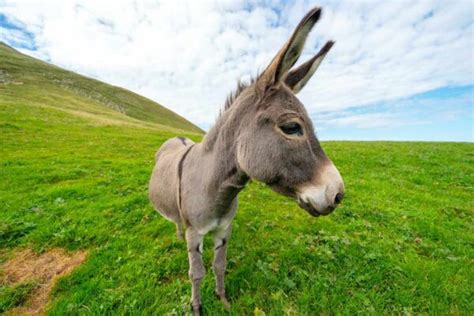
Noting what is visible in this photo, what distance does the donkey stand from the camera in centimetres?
199

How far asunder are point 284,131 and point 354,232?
4671 mm

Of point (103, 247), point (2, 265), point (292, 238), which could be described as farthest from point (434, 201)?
point (2, 265)

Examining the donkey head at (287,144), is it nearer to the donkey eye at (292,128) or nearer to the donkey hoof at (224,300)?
the donkey eye at (292,128)

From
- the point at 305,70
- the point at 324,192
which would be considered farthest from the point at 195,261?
the point at 305,70

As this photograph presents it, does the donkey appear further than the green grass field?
No

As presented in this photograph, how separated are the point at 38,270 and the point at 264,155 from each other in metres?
4.94

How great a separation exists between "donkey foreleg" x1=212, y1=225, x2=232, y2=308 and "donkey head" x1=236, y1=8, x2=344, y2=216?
157cm

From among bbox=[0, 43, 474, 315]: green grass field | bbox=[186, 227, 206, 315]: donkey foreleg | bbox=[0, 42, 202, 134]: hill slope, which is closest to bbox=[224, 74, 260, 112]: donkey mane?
bbox=[186, 227, 206, 315]: donkey foreleg

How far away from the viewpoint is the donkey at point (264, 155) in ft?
6.54

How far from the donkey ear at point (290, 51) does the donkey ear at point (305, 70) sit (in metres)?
0.25

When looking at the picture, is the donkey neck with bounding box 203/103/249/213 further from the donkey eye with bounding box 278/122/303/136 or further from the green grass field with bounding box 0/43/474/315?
the green grass field with bounding box 0/43/474/315

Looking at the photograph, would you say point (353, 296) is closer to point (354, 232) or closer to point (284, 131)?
point (354, 232)

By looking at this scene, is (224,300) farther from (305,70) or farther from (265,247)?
(305,70)

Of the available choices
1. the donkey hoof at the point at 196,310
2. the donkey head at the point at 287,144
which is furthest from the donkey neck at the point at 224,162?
the donkey hoof at the point at 196,310
